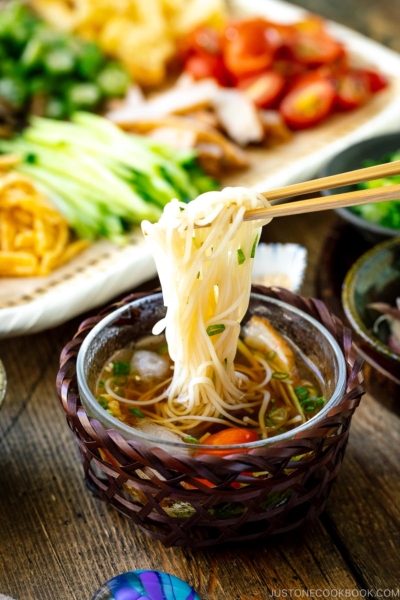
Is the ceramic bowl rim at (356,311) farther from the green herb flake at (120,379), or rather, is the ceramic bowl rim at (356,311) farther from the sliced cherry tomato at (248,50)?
the sliced cherry tomato at (248,50)

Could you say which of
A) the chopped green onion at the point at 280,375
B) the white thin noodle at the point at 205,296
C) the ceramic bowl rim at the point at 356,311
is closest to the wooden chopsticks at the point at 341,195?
the white thin noodle at the point at 205,296

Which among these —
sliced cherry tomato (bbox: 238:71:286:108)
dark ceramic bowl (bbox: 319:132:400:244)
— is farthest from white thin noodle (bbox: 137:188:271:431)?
sliced cherry tomato (bbox: 238:71:286:108)

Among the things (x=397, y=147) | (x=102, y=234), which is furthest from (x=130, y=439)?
(x=397, y=147)

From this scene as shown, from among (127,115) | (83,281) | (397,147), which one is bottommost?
(83,281)

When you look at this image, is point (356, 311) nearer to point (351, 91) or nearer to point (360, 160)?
point (360, 160)

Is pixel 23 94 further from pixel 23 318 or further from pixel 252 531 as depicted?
pixel 252 531

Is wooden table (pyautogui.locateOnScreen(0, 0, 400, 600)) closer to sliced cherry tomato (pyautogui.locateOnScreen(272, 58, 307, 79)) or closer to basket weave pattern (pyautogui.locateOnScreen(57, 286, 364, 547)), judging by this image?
basket weave pattern (pyautogui.locateOnScreen(57, 286, 364, 547))
